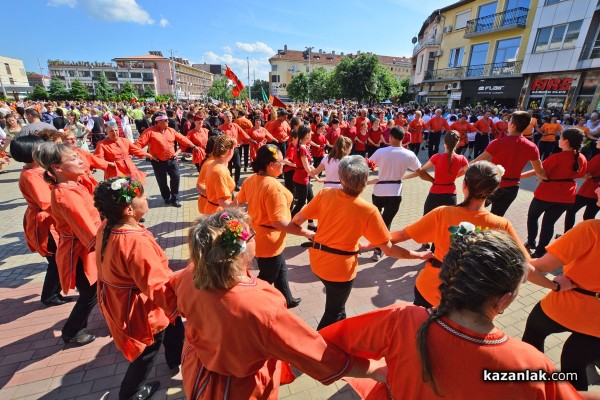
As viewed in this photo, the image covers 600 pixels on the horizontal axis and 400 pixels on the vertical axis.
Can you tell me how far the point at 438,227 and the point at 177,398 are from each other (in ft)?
9.19

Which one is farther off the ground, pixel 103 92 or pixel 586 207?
pixel 103 92

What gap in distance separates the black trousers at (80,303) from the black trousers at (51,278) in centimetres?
89

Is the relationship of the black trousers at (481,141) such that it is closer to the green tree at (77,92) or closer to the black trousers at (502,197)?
the black trousers at (502,197)

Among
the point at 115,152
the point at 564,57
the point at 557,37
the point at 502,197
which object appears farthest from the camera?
the point at 557,37

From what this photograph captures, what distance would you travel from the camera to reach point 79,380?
2.79 meters

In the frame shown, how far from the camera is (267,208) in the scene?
2.99 meters

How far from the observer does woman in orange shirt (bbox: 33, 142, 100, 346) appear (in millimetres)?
2756

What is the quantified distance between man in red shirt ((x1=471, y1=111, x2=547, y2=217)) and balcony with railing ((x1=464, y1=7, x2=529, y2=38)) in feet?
81.8

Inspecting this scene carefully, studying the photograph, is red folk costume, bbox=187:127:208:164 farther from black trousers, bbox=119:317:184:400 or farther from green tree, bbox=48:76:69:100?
green tree, bbox=48:76:69:100

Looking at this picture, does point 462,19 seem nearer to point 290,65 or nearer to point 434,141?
point 434,141

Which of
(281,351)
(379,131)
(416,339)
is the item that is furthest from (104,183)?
(379,131)

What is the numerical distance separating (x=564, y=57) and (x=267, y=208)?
2570cm

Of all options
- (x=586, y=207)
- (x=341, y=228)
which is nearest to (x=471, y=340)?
(x=341, y=228)

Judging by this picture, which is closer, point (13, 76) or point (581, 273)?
point (581, 273)
